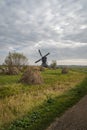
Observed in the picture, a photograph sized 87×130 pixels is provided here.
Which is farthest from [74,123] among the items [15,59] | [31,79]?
[15,59]

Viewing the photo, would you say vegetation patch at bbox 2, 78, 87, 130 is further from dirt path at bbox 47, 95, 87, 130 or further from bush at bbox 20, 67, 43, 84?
bush at bbox 20, 67, 43, 84

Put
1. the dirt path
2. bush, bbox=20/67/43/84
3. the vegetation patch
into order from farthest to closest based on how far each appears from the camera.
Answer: bush, bbox=20/67/43/84, the vegetation patch, the dirt path

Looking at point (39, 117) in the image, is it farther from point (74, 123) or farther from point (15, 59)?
point (15, 59)

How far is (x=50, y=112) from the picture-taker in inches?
707

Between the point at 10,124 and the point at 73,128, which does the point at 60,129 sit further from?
the point at 10,124

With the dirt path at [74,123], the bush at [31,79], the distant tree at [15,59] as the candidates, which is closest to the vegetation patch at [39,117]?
the dirt path at [74,123]

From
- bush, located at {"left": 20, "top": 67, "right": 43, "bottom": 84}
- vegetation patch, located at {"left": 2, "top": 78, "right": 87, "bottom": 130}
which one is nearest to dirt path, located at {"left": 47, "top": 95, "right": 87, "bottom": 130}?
vegetation patch, located at {"left": 2, "top": 78, "right": 87, "bottom": 130}

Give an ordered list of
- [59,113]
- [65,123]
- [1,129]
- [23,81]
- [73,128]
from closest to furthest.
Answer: [73,128], [65,123], [1,129], [59,113], [23,81]

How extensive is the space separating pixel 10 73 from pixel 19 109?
50.3m

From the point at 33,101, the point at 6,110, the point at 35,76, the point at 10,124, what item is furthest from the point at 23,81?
the point at 10,124

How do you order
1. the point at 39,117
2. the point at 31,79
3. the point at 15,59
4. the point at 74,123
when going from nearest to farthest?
the point at 74,123 < the point at 39,117 < the point at 31,79 < the point at 15,59

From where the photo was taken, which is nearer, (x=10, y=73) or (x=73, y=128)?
(x=73, y=128)

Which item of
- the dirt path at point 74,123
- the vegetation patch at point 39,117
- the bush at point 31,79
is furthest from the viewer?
the bush at point 31,79

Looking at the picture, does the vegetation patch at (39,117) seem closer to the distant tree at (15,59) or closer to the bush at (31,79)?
the bush at (31,79)
